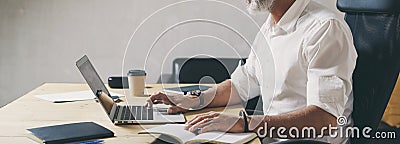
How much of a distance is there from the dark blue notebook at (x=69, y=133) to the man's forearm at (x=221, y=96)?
524 millimetres

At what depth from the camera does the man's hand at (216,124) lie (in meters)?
1.50

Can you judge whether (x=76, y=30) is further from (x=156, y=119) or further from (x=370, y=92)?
(x=370, y=92)

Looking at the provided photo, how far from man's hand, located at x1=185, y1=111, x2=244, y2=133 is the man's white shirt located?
0.92 feet

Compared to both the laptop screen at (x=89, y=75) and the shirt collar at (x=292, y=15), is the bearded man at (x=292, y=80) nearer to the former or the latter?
the shirt collar at (x=292, y=15)

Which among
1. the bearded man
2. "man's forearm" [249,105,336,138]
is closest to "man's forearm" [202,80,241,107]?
the bearded man

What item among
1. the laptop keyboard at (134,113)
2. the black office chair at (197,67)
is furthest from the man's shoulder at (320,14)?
the black office chair at (197,67)

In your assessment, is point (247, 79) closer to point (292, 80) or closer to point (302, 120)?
point (292, 80)

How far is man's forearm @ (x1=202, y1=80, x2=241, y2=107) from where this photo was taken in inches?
77.7

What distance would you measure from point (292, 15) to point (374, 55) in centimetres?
38

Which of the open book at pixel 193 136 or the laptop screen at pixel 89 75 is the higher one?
the laptop screen at pixel 89 75

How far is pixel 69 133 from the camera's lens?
1.47m

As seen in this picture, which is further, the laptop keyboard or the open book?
the laptop keyboard

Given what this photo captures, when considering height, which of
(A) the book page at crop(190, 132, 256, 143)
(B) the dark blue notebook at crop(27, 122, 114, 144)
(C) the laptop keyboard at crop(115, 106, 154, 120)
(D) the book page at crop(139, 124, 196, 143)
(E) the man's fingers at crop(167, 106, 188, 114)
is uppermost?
(B) the dark blue notebook at crop(27, 122, 114, 144)

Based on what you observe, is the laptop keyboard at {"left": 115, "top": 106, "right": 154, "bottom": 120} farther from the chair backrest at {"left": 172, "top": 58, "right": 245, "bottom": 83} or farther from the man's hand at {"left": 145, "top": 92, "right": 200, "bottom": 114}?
the chair backrest at {"left": 172, "top": 58, "right": 245, "bottom": 83}
